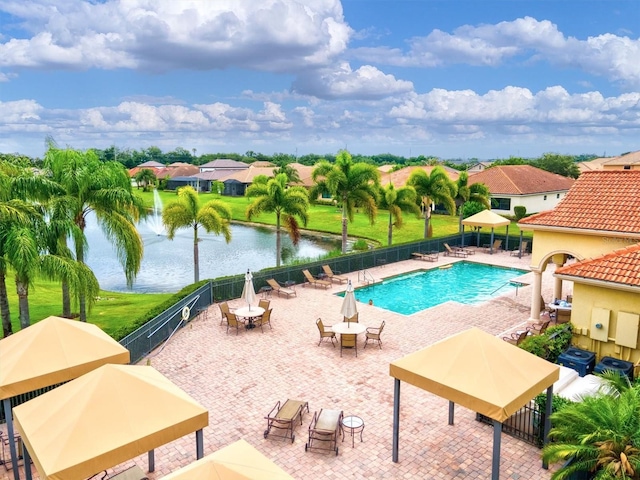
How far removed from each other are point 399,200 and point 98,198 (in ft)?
66.0

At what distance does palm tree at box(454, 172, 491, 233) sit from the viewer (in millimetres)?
37219

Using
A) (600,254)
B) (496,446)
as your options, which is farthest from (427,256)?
(496,446)

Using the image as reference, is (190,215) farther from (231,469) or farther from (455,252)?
(231,469)

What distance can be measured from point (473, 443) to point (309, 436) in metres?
3.44

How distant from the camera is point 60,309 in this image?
2108cm

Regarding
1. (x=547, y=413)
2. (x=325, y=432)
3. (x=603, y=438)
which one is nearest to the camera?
(x=603, y=438)

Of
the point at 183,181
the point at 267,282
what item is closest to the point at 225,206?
the point at 267,282

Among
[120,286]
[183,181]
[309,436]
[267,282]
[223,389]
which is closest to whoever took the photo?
[309,436]

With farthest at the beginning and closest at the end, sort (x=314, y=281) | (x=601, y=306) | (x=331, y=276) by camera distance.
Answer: (x=331, y=276) → (x=314, y=281) → (x=601, y=306)

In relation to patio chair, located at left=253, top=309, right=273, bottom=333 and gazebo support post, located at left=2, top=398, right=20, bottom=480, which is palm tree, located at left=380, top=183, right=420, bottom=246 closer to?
patio chair, located at left=253, top=309, right=273, bottom=333

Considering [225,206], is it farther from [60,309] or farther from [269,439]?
[269,439]

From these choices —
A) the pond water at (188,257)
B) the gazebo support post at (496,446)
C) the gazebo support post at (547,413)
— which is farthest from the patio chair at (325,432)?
the pond water at (188,257)

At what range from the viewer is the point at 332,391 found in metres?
12.6

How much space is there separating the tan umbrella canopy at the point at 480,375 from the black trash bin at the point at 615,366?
3556mm
